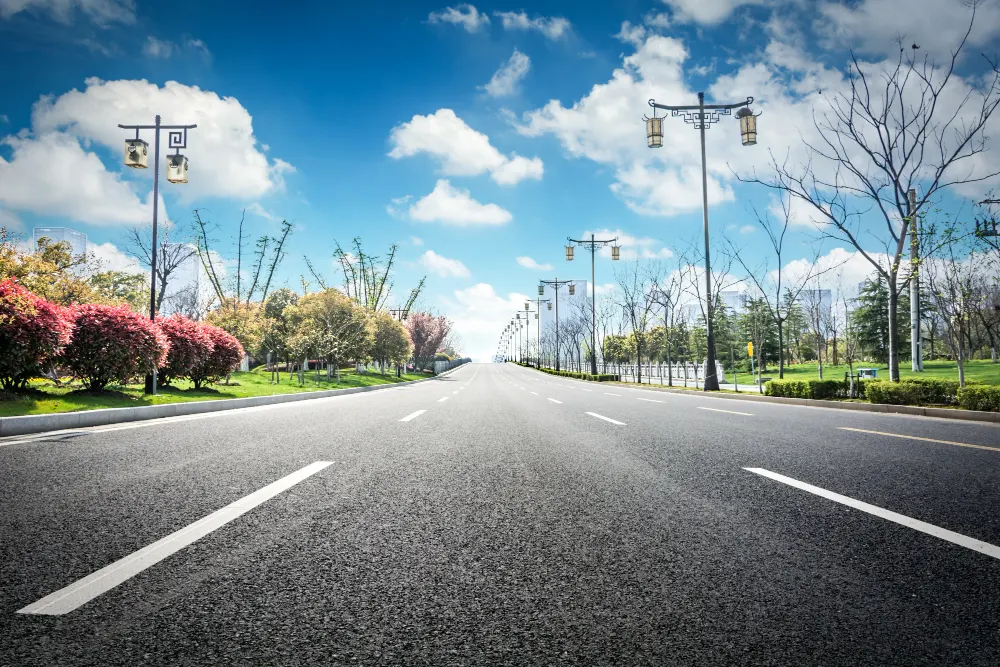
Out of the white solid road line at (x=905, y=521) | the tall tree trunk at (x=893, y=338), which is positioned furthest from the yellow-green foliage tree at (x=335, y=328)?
the white solid road line at (x=905, y=521)

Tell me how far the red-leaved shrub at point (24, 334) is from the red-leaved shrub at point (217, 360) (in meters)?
6.92

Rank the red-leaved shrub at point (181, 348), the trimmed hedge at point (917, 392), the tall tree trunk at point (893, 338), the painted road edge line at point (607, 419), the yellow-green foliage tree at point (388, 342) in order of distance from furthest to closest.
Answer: the yellow-green foliage tree at point (388, 342)
the red-leaved shrub at point (181, 348)
the tall tree trunk at point (893, 338)
the trimmed hedge at point (917, 392)
the painted road edge line at point (607, 419)

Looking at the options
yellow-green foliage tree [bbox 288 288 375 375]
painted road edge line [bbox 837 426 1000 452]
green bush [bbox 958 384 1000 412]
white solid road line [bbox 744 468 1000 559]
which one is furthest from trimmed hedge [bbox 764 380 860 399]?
yellow-green foliage tree [bbox 288 288 375 375]

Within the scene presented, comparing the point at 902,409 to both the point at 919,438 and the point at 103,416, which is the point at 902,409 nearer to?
the point at 919,438

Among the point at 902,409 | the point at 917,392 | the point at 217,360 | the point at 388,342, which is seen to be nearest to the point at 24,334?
the point at 217,360

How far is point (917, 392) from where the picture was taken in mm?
12859

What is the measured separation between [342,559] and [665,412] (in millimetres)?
10197

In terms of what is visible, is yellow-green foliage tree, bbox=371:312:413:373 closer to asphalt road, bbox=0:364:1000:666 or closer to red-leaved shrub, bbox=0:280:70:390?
red-leaved shrub, bbox=0:280:70:390

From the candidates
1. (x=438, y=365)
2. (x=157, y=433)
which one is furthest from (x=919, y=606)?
(x=438, y=365)

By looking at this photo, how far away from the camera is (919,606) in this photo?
2.26 m

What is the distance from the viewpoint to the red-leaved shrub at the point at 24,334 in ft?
36.5

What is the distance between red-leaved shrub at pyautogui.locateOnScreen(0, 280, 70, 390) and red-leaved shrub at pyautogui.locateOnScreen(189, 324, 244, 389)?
6.92 m

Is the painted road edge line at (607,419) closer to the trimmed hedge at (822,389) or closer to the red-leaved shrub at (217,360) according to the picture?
the trimmed hedge at (822,389)

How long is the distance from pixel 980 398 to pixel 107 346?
1959 centimetres
